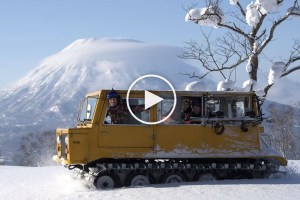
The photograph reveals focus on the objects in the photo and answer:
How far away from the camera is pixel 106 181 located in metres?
13.0

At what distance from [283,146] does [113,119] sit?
2898cm

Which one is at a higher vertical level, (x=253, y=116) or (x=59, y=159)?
(x=253, y=116)

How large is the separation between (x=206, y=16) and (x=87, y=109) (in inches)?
286

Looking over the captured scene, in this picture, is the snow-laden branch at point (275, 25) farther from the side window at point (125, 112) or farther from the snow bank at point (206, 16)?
the side window at point (125, 112)

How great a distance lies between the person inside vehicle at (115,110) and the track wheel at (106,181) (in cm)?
127

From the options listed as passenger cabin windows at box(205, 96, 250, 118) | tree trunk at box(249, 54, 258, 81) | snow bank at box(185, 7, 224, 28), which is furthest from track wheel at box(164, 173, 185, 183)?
snow bank at box(185, 7, 224, 28)

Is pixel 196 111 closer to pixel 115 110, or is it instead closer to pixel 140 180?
pixel 115 110

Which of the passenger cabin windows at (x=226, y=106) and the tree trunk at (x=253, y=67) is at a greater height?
the tree trunk at (x=253, y=67)

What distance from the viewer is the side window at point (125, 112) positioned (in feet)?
43.7

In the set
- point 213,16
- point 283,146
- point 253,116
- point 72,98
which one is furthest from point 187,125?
point 72,98

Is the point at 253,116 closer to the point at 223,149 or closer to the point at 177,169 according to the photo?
the point at 223,149

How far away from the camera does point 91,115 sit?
13586mm

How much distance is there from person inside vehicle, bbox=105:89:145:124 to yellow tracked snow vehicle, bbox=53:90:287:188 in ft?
0.18

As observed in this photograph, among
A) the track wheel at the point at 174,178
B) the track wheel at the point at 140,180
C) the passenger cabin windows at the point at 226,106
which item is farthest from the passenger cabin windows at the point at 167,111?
the track wheel at the point at 140,180
